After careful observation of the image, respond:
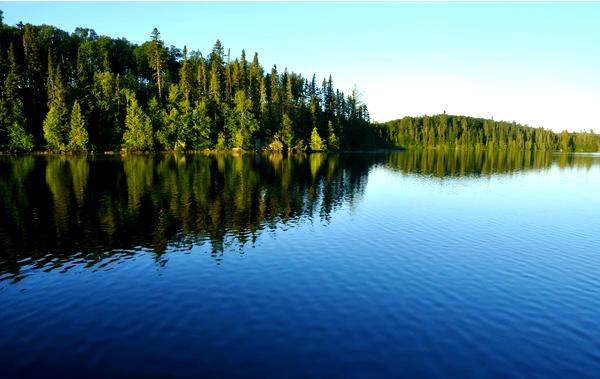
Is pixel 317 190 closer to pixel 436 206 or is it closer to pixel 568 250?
pixel 436 206

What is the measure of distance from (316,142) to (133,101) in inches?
3005

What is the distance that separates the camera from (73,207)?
47.2 m

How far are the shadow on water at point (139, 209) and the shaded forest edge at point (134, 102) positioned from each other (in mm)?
52585

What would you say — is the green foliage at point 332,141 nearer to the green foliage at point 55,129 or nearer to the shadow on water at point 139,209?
the green foliage at point 55,129

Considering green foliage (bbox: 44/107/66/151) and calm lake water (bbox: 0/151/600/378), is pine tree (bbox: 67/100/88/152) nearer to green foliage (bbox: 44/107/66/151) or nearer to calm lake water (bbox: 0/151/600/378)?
green foliage (bbox: 44/107/66/151)

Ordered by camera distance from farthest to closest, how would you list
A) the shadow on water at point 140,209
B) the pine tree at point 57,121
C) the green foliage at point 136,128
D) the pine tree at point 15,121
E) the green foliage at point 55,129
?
the green foliage at point 136,128 < the pine tree at point 57,121 < the green foliage at point 55,129 < the pine tree at point 15,121 < the shadow on water at point 140,209

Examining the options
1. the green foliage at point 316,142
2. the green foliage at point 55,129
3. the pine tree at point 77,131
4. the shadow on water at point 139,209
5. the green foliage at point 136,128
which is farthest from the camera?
the green foliage at point 316,142

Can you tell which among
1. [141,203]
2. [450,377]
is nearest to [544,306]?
[450,377]

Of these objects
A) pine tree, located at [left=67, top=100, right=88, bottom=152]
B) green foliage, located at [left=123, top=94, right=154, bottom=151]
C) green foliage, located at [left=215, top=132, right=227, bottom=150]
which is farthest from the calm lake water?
green foliage, located at [left=215, top=132, right=227, bottom=150]

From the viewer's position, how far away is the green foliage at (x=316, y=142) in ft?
585

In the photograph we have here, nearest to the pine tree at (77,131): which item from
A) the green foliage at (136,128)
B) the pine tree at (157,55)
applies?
the green foliage at (136,128)

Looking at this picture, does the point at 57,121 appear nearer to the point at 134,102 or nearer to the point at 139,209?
the point at 134,102

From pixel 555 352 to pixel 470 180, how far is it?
74.9m

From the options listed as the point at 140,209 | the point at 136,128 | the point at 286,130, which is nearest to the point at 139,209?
the point at 140,209
